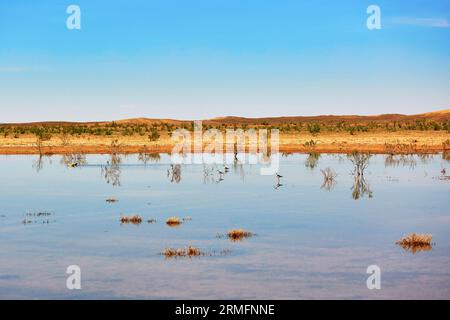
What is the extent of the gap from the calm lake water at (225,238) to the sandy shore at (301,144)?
17589mm

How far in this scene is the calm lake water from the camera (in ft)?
36.4

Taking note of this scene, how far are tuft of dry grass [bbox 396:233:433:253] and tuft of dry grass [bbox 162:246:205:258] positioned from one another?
383cm

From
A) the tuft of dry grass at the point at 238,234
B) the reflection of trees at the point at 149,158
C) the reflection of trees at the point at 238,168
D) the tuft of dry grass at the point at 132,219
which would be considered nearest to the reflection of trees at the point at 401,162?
the reflection of trees at the point at 238,168

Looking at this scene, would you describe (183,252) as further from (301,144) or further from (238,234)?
(301,144)

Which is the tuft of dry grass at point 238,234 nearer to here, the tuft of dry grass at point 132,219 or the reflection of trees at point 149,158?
the tuft of dry grass at point 132,219

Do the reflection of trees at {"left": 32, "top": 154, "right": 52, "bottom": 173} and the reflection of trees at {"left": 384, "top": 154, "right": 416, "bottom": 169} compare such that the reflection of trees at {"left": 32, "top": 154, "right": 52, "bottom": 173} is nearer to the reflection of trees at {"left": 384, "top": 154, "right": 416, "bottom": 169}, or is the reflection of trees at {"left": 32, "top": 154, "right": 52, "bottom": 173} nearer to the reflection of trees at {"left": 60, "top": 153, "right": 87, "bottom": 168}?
the reflection of trees at {"left": 60, "top": 153, "right": 87, "bottom": 168}

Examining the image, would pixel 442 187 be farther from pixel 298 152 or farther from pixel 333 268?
pixel 298 152

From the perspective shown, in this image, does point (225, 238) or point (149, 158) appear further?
point (149, 158)

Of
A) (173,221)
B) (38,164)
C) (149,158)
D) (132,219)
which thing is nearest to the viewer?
(173,221)

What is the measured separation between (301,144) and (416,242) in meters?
36.0

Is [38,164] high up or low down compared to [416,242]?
up

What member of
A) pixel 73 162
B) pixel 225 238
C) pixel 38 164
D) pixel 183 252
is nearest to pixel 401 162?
pixel 73 162

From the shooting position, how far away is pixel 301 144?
164 ft

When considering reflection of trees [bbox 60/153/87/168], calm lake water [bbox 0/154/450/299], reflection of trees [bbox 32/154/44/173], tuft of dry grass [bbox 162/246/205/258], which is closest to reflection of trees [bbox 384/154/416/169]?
calm lake water [bbox 0/154/450/299]
